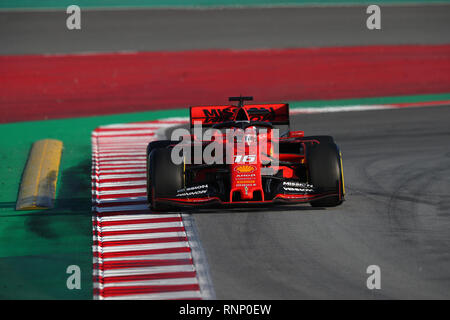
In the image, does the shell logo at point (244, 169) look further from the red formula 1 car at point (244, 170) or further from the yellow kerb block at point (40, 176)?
the yellow kerb block at point (40, 176)

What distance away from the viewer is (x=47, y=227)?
12.4 m

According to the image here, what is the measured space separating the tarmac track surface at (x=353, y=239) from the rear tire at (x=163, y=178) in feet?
2.13

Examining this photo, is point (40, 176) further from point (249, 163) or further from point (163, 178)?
point (249, 163)

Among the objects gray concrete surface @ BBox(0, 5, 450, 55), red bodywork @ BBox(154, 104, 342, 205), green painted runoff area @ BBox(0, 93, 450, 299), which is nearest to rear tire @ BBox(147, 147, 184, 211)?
red bodywork @ BBox(154, 104, 342, 205)

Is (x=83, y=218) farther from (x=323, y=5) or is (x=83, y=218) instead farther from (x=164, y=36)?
(x=323, y=5)

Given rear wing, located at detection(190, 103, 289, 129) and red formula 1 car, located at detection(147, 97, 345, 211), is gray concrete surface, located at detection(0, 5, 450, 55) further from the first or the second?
red formula 1 car, located at detection(147, 97, 345, 211)

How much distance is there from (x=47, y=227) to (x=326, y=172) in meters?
4.41

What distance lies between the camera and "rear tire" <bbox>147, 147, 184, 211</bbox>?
12047 millimetres

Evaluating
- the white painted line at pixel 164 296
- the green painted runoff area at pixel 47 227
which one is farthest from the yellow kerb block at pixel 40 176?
the white painted line at pixel 164 296

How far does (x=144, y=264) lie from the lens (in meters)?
10.4

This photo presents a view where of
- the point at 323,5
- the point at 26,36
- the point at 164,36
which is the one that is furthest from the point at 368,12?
the point at 26,36

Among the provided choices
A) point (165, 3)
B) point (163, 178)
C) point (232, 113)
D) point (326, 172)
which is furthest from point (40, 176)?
point (165, 3)

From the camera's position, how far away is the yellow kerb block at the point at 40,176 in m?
13.7

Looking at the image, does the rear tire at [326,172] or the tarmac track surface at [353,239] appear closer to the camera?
the tarmac track surface at [353,239]
